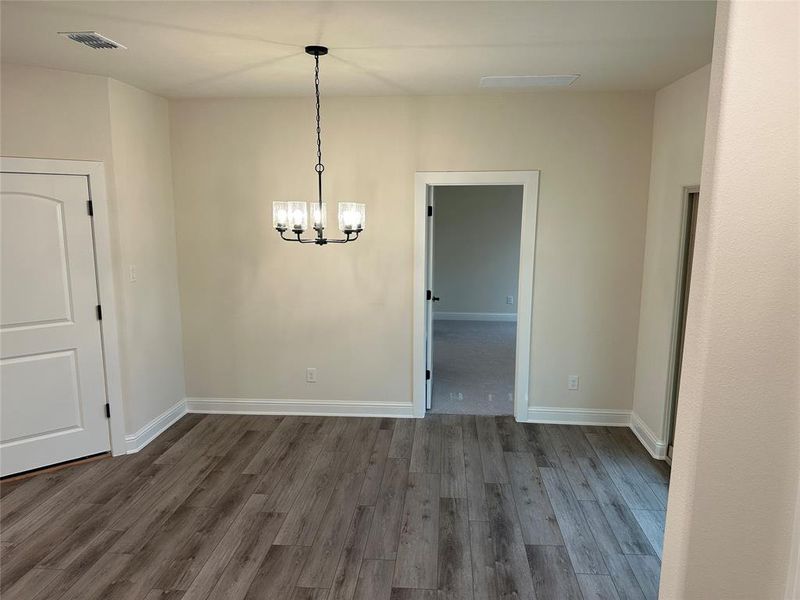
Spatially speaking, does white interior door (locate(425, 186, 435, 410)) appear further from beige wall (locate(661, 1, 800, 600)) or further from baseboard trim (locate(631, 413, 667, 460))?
beige wall (locate(661, 1, 800, 600))

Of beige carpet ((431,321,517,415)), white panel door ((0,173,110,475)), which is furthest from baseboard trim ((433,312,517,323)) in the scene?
white panel door ((0,173,110,475))

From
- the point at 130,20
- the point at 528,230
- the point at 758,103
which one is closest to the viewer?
the point at 758,103

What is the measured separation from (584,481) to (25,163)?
4223mm

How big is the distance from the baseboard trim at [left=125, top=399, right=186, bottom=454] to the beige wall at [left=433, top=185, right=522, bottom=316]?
4.80m

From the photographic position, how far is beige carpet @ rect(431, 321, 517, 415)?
479cm

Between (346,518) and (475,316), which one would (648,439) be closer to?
(346,518)

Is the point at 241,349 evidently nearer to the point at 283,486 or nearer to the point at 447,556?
the point at 283,486

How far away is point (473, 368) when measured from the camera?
19.4 feet

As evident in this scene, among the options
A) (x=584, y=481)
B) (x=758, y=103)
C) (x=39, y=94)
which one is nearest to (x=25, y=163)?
(x=39, y=94)

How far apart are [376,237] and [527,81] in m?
1.63

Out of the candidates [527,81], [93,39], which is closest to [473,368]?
[527,81]

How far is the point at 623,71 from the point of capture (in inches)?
128

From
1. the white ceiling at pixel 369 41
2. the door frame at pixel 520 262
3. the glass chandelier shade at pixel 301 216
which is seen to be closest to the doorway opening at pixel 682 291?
the white ceiling at pixel 369 41

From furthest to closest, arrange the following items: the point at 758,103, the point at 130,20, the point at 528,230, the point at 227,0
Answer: the point at 528,230 < the point at 130,20 < the point at 227,0 < the point at 758,103
